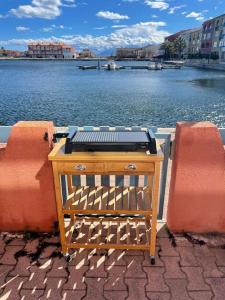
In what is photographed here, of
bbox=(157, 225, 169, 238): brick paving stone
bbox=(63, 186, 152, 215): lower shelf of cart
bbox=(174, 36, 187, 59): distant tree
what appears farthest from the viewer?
bbox=(174, 36, 187, 59): distant tree

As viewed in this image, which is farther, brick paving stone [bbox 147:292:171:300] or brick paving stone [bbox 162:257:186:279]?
brick paving stone [bbox 162:257:186:279]

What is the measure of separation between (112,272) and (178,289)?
0.73 meters

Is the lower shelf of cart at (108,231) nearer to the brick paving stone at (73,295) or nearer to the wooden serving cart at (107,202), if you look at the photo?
the wooden serving cart at (107,202)

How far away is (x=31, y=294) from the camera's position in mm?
2475

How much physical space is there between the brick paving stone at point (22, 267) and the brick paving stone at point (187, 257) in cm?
181

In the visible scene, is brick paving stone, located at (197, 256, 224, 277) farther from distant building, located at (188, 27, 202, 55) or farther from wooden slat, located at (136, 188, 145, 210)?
distant building, located at (188, 27, 202, 55)

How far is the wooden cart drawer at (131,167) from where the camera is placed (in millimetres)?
2375

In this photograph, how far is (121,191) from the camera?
10.7ft

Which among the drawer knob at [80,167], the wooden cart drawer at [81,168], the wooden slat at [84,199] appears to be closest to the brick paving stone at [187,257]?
the wooden slat at [84,199]

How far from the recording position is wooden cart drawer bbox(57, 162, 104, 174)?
239 cm

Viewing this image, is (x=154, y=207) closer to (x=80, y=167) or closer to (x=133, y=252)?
(x=133, y=252)

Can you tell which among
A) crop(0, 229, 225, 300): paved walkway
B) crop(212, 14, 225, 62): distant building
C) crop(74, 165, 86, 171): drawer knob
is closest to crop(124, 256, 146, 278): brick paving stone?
crop(0, 229, 225, 300): paved walkway

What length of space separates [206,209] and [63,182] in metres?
1.98

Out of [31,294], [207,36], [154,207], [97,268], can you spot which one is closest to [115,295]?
[97,268]
